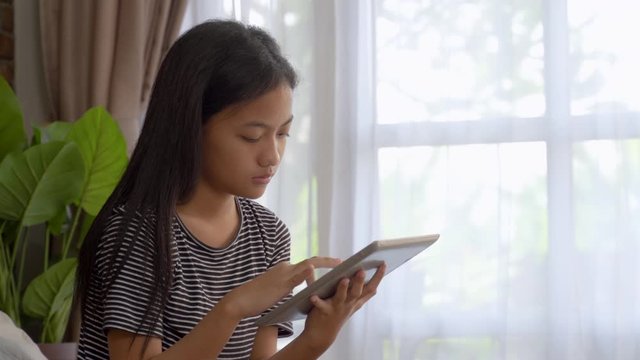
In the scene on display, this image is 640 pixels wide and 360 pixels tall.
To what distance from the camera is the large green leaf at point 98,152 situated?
9.82 ft

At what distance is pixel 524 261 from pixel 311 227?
0.65m

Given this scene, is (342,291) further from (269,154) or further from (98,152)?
(98,152)

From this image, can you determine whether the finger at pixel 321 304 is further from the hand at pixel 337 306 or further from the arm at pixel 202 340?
the arm at pixel 202 340

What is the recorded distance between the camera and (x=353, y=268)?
1436 millimetres

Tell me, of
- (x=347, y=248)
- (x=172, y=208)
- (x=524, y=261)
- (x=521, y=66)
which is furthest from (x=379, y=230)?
(x=172, y=208)

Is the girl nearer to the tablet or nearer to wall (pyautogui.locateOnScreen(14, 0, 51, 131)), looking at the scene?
the tablet

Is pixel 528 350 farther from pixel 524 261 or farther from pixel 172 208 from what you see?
pixel 172 208

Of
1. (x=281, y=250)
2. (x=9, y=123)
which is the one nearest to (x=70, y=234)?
(x=9, y=123)

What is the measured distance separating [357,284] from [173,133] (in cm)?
35

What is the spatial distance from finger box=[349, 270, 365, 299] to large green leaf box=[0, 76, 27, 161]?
1.72 metres

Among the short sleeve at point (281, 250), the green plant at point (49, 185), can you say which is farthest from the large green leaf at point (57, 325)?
the short sleeve at point (281, 250)

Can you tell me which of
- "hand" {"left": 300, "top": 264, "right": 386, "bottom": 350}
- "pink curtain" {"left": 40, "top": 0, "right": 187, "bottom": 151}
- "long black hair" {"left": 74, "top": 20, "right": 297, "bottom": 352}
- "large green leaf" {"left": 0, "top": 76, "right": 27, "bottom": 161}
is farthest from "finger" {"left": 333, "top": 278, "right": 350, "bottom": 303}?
"pink curtain" {"left": 40, "top": 0, "right": 187, "bottom": 151}

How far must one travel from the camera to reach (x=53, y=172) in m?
2.91

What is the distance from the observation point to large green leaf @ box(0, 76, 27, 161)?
2918 mm
